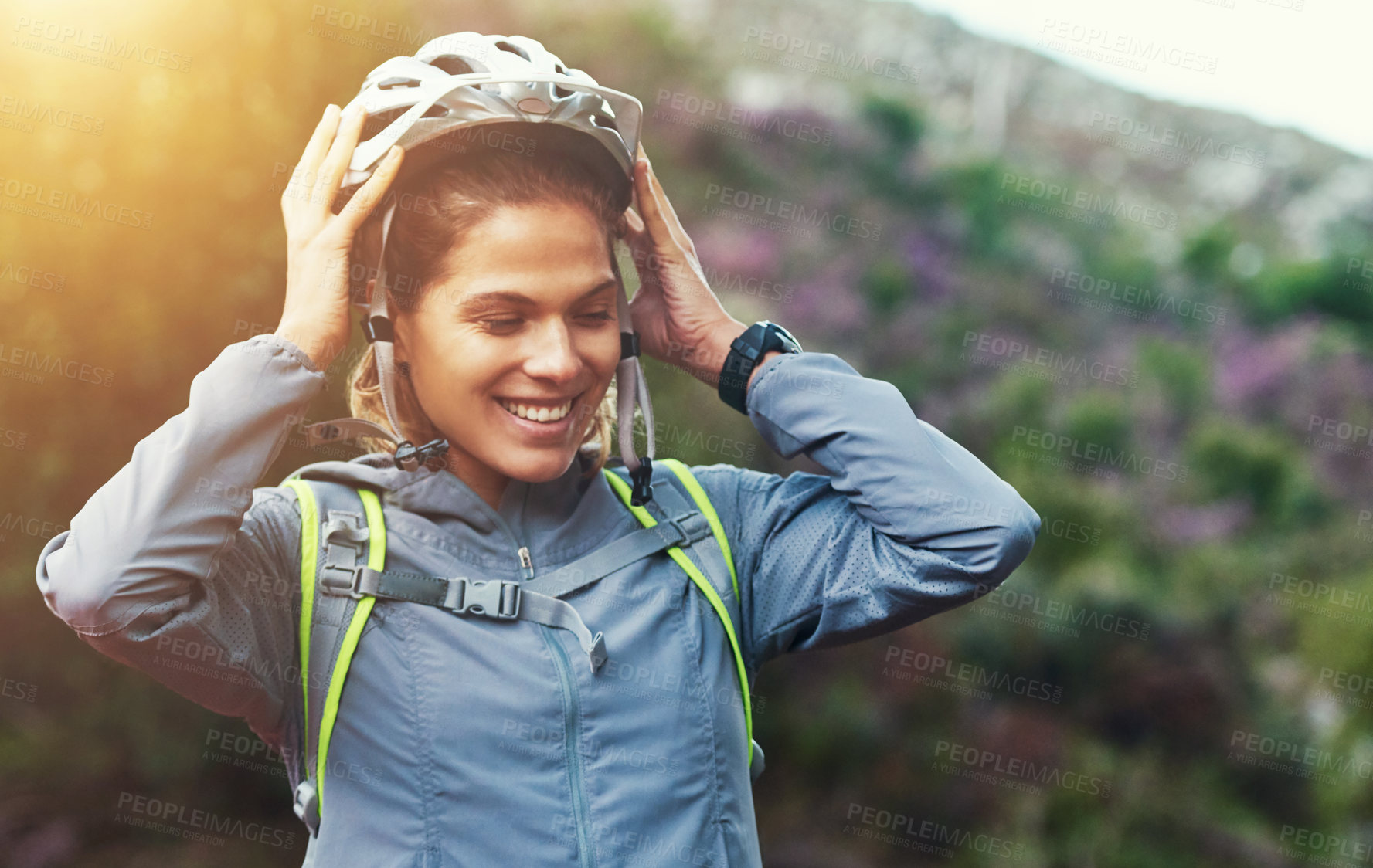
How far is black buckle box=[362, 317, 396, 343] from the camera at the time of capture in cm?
191

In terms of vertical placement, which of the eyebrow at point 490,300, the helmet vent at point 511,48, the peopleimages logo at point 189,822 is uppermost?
the helmet vent at point 511,48

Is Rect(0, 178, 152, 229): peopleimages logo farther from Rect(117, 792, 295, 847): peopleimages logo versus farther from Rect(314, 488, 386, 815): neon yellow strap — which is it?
Rect(314, 488, 386, 815): neon yellow strap

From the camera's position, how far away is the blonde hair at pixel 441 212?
1864 millimetres

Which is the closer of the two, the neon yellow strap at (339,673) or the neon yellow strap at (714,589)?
the neon yellow strap at (339,673)

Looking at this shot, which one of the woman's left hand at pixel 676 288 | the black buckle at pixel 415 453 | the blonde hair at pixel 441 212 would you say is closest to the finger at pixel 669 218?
the woman's left hand at pixel 676 288

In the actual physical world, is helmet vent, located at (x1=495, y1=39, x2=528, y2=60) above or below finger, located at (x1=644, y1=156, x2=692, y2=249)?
above

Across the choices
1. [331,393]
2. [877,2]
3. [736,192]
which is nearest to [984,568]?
[331,393]

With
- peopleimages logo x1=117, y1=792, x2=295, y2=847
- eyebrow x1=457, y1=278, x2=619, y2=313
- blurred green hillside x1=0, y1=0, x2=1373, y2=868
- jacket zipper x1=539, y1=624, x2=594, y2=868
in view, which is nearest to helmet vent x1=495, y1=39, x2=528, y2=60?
eyebrow x1=457, y1=278, x2=619, y2=313

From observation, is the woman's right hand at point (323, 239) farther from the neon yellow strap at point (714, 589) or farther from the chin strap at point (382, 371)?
the neon yellow strap at point (714, 589)

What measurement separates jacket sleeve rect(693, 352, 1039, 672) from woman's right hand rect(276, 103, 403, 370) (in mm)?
735

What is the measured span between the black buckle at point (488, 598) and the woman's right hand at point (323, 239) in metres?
0.41

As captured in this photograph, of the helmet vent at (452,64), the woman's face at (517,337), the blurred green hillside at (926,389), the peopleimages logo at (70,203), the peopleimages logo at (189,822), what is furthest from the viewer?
the peopleimages logo at (189,822)

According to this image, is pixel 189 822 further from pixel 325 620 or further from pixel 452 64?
pixel 452 64

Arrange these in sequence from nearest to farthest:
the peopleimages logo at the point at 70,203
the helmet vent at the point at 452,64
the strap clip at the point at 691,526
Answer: the strap clip at the point at 691,526 < the helmet vent at the point at 452,64 < the peopleimages logo at the point at 70,203
